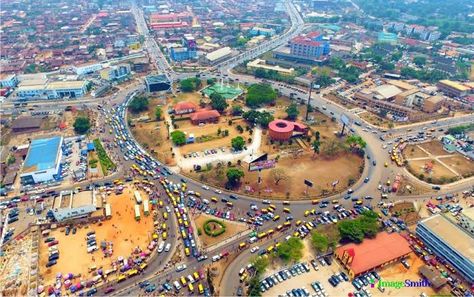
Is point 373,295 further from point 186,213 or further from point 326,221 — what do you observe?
point 186,213

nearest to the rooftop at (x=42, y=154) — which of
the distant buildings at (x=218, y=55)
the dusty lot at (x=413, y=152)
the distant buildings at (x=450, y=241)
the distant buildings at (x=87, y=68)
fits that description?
the distant buildings at (x=87, y=68)

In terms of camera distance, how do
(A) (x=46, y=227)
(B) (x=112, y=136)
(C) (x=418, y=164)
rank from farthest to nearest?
(B) (x=112, y=136) → (C) (x=418, y=164) → (A) (x=46, y=227)

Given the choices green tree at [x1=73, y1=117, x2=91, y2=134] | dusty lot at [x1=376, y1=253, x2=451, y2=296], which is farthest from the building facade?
dusty lot at [x1=376, y1=253, x2=451, y2=296]

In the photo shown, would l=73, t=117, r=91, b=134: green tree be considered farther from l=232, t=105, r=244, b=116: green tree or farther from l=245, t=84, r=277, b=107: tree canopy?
l=245, t=84, r=277, b=107: tree canopy

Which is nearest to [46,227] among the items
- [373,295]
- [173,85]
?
[373,295]

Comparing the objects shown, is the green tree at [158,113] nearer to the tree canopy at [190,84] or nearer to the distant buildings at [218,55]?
the tree canopy at [190,84]

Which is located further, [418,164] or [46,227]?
[418,164]

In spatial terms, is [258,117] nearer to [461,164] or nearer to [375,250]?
[375,250]
